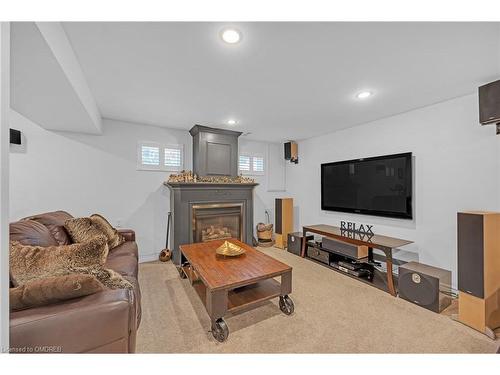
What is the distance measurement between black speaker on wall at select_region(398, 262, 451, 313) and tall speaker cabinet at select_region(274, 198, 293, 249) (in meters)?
2.14

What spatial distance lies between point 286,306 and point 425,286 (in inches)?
55.1

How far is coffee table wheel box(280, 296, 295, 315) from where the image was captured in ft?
6.28

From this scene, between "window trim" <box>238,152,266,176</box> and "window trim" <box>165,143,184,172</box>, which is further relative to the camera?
"window trim" <box>238,152,266,176</box>

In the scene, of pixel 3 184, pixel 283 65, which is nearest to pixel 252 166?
pixel 283 65

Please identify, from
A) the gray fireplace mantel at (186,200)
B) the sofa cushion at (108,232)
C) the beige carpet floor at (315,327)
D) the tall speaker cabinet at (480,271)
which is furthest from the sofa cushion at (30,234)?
the tall speaker cabinet at (480,271)

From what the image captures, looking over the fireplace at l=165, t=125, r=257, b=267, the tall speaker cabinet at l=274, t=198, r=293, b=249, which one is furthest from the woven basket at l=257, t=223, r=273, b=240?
the fireplace at l=165, t=125, r=257, b=267

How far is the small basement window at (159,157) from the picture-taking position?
343cm

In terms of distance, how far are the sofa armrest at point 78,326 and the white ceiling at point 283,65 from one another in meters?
1.65

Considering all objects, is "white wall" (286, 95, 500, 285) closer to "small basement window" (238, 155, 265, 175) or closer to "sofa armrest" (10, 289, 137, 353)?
"small basement window" (238, 155, 265, 175)

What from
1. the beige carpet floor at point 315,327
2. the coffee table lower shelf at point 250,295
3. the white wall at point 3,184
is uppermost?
the white wall at point 3,184

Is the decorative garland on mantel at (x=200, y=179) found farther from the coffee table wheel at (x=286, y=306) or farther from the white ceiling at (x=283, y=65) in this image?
the coffee table wheel at (x=286, y=306)

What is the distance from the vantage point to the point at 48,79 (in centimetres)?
158
